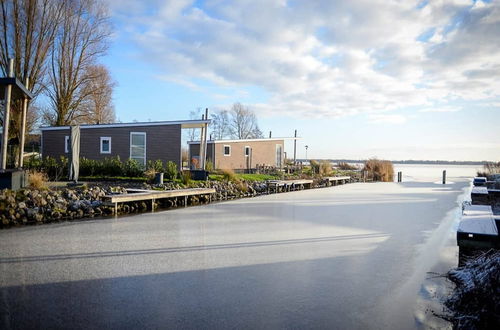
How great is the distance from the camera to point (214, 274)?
15.4 feet

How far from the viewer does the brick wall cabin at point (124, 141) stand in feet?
67.0

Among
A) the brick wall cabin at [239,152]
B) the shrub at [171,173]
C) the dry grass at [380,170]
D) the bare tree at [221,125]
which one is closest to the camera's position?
the shrub at [171,173]

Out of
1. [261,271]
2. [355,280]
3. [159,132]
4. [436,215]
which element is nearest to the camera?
[355,280]

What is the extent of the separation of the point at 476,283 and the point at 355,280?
4.67 ft

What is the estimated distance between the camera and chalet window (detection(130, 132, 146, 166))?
67.3 feet

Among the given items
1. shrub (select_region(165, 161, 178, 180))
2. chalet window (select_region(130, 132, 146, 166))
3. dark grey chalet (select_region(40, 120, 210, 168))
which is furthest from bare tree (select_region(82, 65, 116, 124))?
shrub (select_region(165, 161, 178, 180))

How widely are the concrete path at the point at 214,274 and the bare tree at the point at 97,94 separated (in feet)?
72.2

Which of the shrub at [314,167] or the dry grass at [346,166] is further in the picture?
the dry grass at [346,166]

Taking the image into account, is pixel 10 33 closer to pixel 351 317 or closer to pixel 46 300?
pixel 46 300

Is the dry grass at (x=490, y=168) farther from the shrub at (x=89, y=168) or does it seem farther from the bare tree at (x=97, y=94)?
the bare tree at (x=97, y=94)

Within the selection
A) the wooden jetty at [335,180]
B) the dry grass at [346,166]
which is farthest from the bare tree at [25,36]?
the dry grass at [346,166]

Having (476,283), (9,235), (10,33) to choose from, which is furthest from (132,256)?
(10,33)

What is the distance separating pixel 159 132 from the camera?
20.6 meters

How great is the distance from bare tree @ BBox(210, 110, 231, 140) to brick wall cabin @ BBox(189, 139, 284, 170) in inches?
1029
